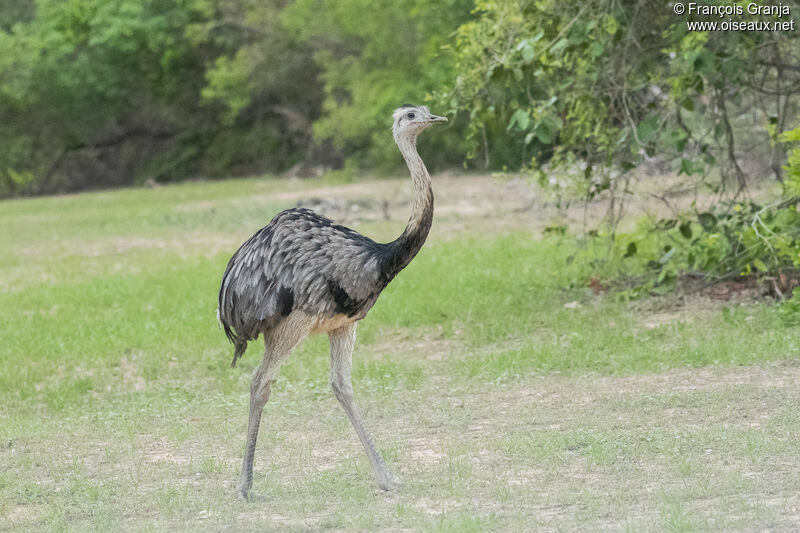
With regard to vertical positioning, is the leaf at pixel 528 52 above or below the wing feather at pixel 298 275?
above

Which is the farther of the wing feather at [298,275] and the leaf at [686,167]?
the leaf at [686,167]

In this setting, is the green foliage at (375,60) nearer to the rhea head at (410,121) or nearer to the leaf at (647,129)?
the leaf at (647,129)

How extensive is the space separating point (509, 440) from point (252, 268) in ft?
5.74

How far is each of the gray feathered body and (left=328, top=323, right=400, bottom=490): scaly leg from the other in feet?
0.59

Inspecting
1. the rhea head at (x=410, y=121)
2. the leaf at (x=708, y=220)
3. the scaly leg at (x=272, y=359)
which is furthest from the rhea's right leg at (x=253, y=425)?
the leaf at (x=708, y=220)

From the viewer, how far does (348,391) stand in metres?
6.11

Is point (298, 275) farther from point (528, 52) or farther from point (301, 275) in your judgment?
point (528, 52)

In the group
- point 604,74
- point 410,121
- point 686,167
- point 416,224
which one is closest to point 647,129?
point 686,167

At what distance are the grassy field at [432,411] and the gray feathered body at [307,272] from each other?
878 mm

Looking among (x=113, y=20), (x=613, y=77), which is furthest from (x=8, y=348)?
(x=113, y=20)

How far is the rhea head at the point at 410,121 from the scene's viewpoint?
6.14 meters

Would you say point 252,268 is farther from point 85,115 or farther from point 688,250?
point 85,115

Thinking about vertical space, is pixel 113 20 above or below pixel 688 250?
above

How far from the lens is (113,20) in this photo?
1454 inches
